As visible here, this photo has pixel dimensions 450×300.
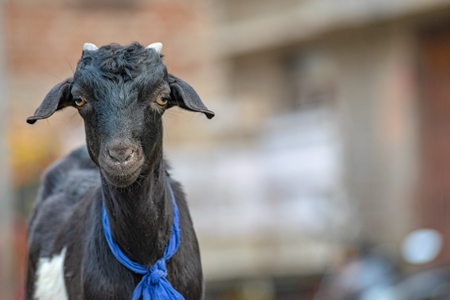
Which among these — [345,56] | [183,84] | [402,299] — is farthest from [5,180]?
[345,56]

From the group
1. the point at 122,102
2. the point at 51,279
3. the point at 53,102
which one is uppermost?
the point at 53,102

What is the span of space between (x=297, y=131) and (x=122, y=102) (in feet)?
49.7

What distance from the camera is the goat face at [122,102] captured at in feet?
15.4

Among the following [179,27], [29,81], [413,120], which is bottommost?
[413,120]

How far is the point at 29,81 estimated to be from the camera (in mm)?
18359

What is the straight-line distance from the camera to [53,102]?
497 cm

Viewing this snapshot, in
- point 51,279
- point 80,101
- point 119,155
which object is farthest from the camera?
point 51,279

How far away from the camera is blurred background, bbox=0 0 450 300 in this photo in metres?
17.3

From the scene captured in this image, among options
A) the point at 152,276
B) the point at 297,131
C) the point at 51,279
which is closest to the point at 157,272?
the point at 152,276

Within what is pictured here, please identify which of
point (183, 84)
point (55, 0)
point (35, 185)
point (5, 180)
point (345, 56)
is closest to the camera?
point (183, 84)

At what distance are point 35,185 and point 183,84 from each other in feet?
29.4

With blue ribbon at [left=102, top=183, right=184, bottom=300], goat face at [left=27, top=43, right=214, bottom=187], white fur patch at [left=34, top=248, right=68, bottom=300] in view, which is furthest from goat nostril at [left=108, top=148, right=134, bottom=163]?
A: white fur patch at [left=34, top=248, right=68, bottom=300]

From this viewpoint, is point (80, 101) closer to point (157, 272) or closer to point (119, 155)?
point (119, 155)

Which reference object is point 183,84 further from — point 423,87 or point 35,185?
point 423,87
